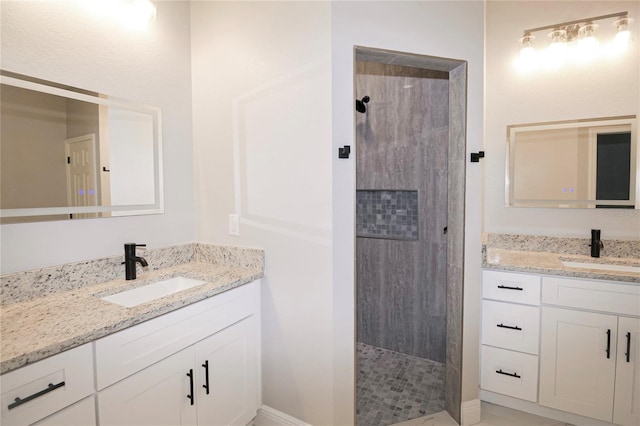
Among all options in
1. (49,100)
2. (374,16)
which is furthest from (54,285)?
(374,16)

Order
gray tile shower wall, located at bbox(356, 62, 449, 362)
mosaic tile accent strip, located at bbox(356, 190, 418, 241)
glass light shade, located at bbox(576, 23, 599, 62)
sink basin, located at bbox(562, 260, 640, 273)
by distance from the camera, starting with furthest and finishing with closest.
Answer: mosaic tile accent strip, located at bbox(356, 190, 418, 241), gray tile shower wall, located at bbox(356, 62, 449, 362), glass light shade, located at bbox(576, 23, 599, 62), sink basin, located at bbox(562, 260, 640, 273)

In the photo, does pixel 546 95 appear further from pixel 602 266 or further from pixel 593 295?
pixel 593 295

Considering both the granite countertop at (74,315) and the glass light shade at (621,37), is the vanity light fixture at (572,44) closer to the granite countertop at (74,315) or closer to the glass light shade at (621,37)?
the glass light shade at (621,37)

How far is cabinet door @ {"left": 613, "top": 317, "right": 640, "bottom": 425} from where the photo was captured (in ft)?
5.43

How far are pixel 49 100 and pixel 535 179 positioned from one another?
287 cm

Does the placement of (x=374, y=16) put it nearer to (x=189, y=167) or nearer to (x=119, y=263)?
(x=189, y=167)

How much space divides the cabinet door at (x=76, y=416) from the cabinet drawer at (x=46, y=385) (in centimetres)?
2

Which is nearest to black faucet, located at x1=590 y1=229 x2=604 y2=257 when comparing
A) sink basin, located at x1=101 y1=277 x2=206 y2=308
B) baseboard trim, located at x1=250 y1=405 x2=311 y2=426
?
baseboard trim, located at x1=250 y1=405 x2=311 y2=426

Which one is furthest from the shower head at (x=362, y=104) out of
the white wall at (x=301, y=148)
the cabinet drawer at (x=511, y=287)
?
the cabinet drawer at (x=511, y=287)

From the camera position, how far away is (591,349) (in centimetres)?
174

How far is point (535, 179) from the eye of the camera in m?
2.27

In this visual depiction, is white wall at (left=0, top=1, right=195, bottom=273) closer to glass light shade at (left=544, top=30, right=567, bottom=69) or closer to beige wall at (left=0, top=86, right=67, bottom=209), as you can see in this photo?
beige wall at (left=0, top=86, right=67, bottom=209)

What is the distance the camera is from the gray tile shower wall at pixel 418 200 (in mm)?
2355

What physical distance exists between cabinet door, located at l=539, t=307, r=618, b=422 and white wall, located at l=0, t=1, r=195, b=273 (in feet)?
7.32
